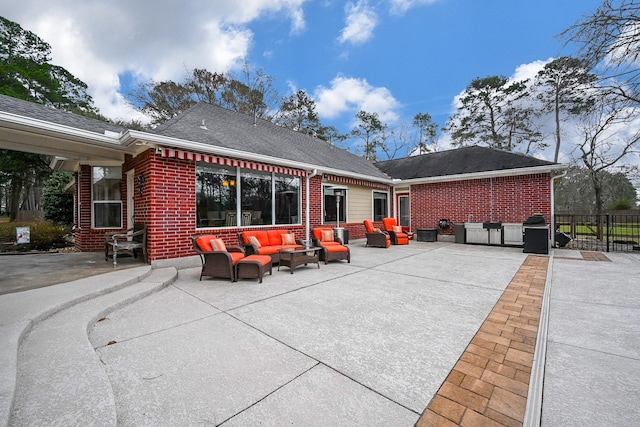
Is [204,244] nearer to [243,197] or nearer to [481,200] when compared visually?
[243,197]

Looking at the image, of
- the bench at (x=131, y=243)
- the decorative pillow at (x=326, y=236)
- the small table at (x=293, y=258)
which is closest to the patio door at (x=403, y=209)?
the decorative pillow at (x=326, y=236)

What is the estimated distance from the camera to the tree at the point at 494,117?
20109mm

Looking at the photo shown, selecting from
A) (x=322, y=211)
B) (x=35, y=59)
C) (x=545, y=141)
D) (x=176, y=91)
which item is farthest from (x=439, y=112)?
(x=35, y=59)

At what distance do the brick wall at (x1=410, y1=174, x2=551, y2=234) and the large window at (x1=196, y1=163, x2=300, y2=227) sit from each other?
23.0ft

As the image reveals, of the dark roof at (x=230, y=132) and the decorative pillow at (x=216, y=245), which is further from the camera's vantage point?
the dark roof at (x=230, y=132)

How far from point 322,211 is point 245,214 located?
3.50m

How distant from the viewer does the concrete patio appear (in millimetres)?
1723

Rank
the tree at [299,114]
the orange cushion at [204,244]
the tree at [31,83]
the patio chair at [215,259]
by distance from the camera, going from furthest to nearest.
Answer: the tree at [299,114], the tree at [31,83], the orange cushion at [204,244], the patio chair at [215,259]

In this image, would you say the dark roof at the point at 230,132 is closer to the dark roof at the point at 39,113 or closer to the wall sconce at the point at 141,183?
the wall sconce at the point at 141,183

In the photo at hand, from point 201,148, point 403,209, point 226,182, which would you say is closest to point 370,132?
point 403,209

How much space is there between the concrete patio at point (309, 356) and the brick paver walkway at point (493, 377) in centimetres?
1

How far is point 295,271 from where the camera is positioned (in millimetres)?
6035

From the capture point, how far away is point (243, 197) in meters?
7.44

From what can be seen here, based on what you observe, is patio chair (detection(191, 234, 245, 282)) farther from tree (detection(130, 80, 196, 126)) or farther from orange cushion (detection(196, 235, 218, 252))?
tree (detection(130, 80, 196, 126))
